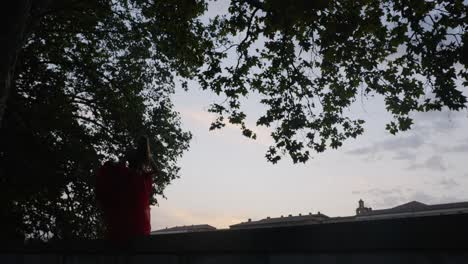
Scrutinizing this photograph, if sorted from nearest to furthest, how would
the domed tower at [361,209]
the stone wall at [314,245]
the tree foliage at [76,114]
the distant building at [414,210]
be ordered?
the stone wall at [314,245] < the tree foliage at [76,114] < the distant building at [414,210] < the domed tower at [361,209]

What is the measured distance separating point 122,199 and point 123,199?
0.04 feet

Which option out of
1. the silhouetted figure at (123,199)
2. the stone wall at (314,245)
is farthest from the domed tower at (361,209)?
the stone wall at (314,245)

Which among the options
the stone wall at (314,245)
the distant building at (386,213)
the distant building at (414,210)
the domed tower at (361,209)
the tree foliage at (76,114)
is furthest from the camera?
the domed tower at (361,209)

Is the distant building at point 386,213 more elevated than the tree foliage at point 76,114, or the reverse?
the tree foliage at point 76,114

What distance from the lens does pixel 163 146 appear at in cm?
1550

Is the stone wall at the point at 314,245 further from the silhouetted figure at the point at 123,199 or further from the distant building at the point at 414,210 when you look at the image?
the distant building at the point at 414,210

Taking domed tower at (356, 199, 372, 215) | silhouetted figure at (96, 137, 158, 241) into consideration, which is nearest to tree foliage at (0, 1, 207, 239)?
silhouetted figure at (96, 137, 158, 241)

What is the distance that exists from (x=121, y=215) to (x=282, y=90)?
8587 mm

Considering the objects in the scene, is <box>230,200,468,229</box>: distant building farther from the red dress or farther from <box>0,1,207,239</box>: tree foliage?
the red dress

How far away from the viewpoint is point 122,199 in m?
4.73

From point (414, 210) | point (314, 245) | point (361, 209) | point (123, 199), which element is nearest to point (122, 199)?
point (123, 199)

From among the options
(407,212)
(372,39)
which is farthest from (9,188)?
(407,212)

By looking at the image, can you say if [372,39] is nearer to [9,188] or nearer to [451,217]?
[451,217]

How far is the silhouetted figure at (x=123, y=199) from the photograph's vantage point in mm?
4609
